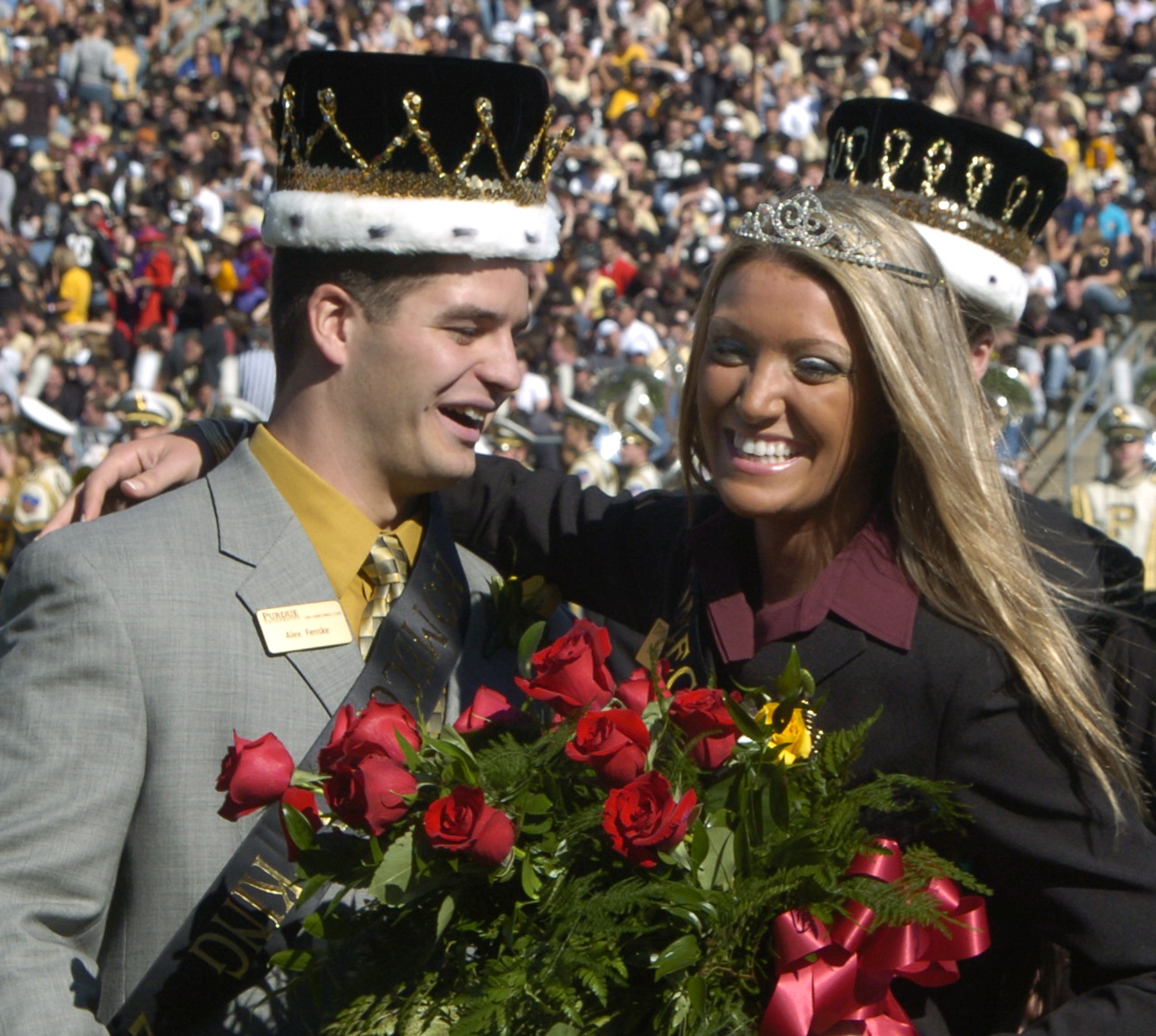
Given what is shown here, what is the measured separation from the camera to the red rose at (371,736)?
7.12 feet

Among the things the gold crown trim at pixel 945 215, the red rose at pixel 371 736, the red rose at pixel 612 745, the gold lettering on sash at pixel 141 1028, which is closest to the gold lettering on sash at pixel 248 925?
the gold lettering on sash at pixel 141 1028

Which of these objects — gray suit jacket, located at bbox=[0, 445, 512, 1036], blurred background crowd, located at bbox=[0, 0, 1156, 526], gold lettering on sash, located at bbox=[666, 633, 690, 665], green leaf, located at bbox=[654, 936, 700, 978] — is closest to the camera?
green leaf, located at bbox=[654, 936, 700, 978]

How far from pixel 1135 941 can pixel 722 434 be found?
969 mm

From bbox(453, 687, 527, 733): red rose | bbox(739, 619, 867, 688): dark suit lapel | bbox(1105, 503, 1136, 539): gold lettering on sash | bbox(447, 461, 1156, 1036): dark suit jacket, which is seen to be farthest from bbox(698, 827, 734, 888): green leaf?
bbox(1105, 503, 1136, 539): gold lettering on sash

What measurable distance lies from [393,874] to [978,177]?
265 cm

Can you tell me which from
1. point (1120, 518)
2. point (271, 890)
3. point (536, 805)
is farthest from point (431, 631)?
point (1120, 518)

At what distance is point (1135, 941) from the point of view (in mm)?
2273

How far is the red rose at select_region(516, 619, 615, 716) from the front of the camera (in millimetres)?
2195

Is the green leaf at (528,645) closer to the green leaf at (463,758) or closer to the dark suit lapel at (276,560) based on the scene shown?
the green leaf at (463,758)

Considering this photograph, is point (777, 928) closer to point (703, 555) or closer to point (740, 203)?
point (703, 555)

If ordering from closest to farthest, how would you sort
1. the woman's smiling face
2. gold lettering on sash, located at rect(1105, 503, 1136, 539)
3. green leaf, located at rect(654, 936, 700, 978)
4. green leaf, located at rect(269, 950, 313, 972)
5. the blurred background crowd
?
green leaf, located at rect(654, 936, 700, 978) → green leaf, located at rect(269, 950, 313, 972) → the woman's smiling face → gold lettering on sash, located at rect(1105, 503, 1136, 539) → the blurred background crowd

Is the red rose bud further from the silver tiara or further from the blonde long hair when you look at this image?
the silver tiara

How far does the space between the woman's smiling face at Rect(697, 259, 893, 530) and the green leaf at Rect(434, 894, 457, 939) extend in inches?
33.5

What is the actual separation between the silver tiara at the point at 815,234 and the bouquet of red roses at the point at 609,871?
2.44ft
